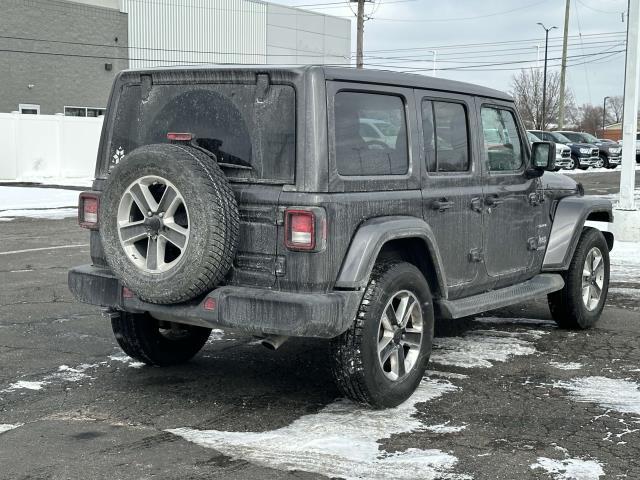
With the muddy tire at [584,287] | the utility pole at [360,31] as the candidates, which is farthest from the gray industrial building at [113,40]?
the muddy tire at [584,287]

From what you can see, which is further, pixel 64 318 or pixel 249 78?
pixel 64 318

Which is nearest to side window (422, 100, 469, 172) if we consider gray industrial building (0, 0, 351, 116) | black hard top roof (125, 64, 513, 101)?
black hard top roof (125, 64, 513, 101)

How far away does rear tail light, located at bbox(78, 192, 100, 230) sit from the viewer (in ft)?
17.6

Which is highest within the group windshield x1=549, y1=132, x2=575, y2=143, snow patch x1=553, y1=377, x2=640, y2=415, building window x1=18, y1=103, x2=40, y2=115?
building window x1=18, y1=103, x2=40, y2=115

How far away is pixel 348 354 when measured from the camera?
472 cm

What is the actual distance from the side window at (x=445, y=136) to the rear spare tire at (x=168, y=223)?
58.8 inches

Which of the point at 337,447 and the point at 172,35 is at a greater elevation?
the point at 172,35

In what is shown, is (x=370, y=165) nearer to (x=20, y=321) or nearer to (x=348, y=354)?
(x=348, y=354)

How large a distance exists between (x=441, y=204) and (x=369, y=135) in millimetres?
736

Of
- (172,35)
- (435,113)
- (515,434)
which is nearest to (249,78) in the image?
(435,113)

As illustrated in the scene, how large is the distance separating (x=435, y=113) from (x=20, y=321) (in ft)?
13.1

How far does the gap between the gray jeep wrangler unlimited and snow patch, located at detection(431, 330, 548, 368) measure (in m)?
0.52

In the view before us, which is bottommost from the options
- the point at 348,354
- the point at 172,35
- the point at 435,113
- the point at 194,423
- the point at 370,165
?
the point at 194,423

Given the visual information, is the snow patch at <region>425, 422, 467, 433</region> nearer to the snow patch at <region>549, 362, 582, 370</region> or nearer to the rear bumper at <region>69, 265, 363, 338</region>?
the rear bumper at <region>69, 265, 363, 338</region>
